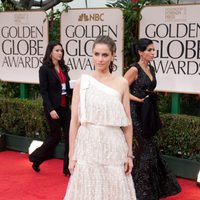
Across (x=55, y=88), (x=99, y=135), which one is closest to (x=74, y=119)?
(x=99, y=135)

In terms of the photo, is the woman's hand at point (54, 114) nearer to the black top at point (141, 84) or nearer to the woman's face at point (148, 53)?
the black top at point (141, 84)

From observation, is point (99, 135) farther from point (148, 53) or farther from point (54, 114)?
point (54, 114)

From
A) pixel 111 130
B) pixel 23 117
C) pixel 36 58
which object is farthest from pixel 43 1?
pixel 111 130

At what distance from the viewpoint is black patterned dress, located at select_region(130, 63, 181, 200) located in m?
4.25

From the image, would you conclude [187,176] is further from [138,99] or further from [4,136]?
[4,136]

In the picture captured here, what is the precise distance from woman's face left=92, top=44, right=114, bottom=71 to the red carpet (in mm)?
2185

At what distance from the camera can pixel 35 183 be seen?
508cm

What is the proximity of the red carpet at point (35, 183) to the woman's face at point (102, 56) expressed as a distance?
2.19 meters

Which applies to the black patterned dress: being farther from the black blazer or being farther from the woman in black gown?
the black blazer

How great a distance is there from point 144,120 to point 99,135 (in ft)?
4.91

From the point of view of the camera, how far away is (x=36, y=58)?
6.58 m

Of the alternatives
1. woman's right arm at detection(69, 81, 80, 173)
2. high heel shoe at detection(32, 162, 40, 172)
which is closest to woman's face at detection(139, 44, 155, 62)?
woman's right arm at detection(69, 81, 80, 173)

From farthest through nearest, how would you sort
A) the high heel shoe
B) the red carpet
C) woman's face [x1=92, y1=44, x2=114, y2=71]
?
the high heel shoe
the red carpet
woman's face [x1=92, y1=44, x2=114, y2=71]

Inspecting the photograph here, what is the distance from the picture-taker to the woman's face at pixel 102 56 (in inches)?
110
